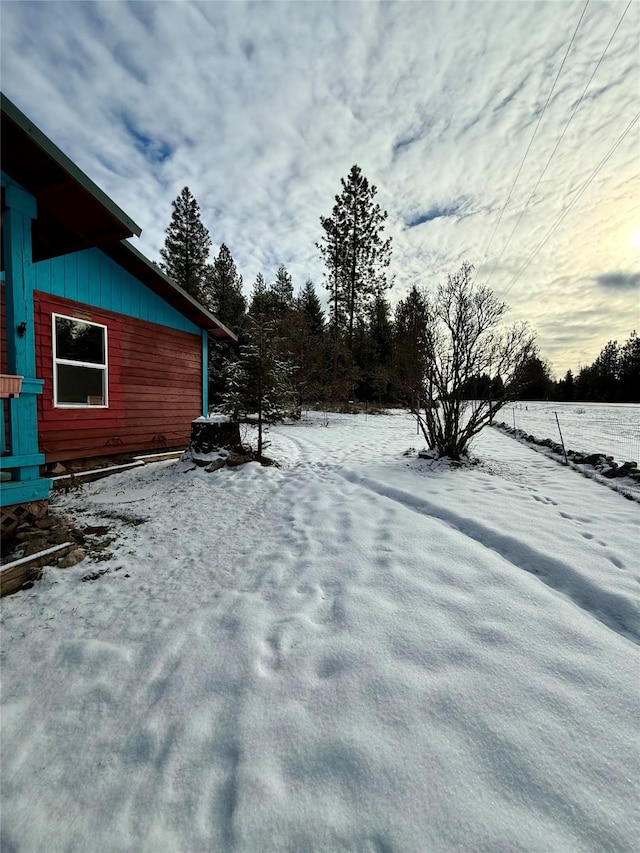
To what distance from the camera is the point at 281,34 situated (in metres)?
5.58

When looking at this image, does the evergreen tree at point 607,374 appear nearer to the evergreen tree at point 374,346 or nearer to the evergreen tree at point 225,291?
the evergreen tree at point 374,346

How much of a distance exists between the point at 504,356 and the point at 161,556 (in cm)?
622

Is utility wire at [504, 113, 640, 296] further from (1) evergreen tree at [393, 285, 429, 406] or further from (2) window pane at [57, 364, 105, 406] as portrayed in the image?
(2) window pane at [57, 364, 105, 406]

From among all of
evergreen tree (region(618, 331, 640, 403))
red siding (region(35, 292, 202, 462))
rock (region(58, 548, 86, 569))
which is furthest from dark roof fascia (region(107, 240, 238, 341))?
evergreen tree (region(618, 331, 640, 403))

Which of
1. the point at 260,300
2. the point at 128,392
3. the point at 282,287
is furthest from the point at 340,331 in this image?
the point at 128,392

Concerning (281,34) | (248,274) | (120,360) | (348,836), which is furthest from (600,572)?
(248,274)

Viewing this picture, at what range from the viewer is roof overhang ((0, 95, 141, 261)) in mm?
2727

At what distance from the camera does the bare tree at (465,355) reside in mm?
6121

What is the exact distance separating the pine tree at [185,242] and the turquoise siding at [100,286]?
2045 cm

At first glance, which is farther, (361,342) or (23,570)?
(361,342)

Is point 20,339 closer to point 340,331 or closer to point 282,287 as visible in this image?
point 340,331

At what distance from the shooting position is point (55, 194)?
3191 millimetres

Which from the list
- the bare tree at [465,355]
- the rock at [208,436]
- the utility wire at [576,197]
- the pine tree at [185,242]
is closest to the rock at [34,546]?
the rock at [208,436]

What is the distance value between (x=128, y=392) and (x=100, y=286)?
193 cm
